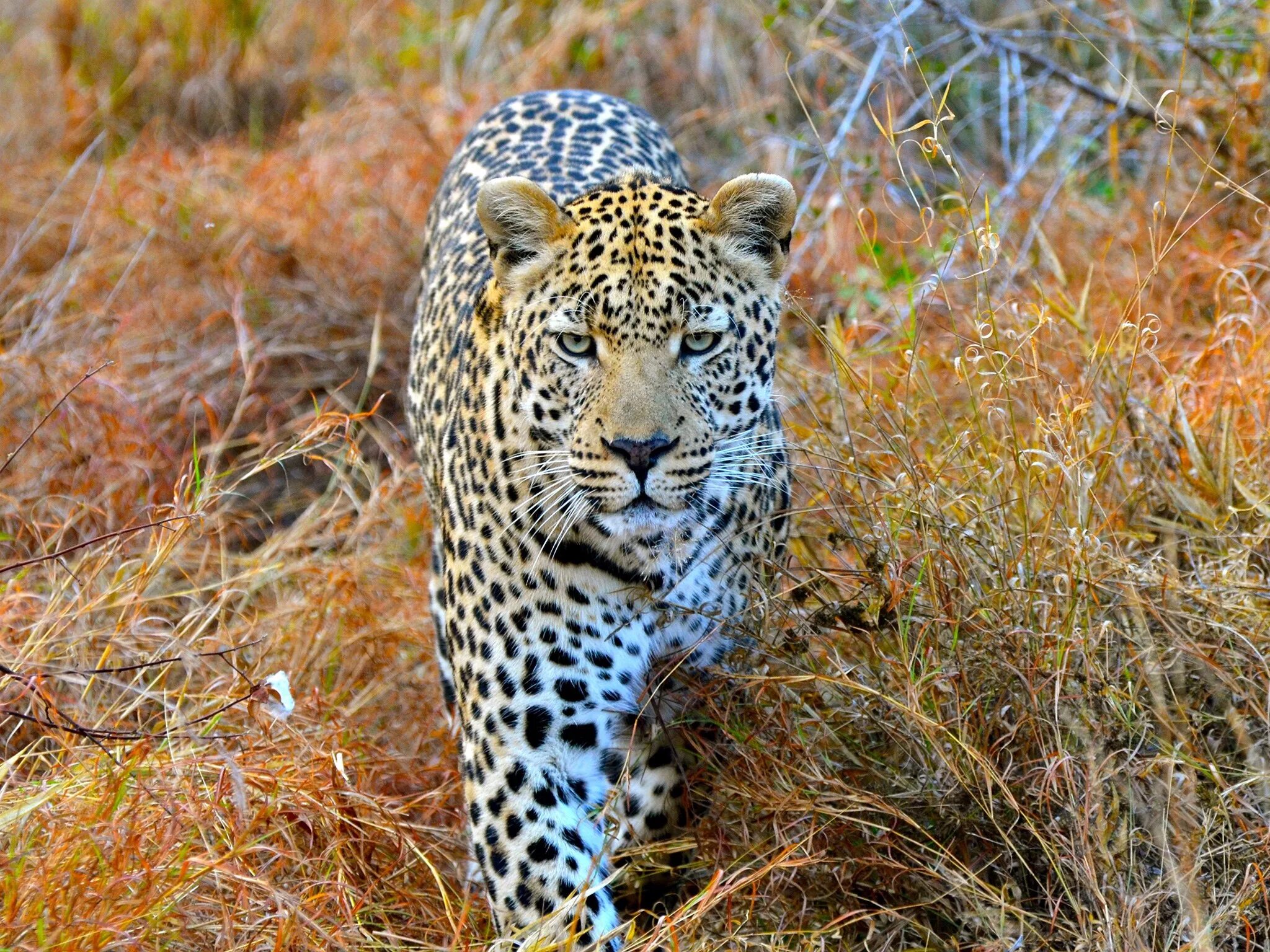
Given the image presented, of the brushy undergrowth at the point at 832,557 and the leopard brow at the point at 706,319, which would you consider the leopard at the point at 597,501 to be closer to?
the leopard brow at the point at 706,319

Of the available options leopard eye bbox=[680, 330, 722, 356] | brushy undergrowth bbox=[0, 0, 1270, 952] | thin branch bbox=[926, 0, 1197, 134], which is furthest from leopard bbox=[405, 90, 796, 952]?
thin branch bbox=[926, 0, 1197, 134]

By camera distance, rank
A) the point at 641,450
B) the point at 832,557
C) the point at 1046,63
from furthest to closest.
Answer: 1. the point at 1046,63
2. the point at 832,557
3. the point at 641,450

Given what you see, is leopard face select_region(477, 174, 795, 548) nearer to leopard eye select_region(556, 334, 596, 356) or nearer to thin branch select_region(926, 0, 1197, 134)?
leopard eye select_region(556, 334, 596, 356)

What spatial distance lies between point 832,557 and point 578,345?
1.42 metres

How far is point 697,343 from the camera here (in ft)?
13.5

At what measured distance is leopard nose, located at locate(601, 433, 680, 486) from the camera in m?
3.89

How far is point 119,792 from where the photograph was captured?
3.78 m

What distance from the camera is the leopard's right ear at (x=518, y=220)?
4199 millimetres

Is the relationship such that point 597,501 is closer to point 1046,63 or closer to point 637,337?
point 637,337

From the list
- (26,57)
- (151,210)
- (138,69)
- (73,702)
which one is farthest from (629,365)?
(26,57)

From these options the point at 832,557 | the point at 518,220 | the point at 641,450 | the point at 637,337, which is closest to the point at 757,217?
the point at 637,337

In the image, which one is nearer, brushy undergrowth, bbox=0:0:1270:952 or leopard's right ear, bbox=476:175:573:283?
brushy undergrowth, bbox=0:0:1270:952

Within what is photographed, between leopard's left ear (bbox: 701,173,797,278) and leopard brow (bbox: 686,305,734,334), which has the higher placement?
leopard's left ear (bbox: 701,173,797,278)

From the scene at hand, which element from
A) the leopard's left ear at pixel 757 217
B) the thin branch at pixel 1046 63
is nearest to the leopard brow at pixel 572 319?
the leopard's left ear at pixel 757 217
